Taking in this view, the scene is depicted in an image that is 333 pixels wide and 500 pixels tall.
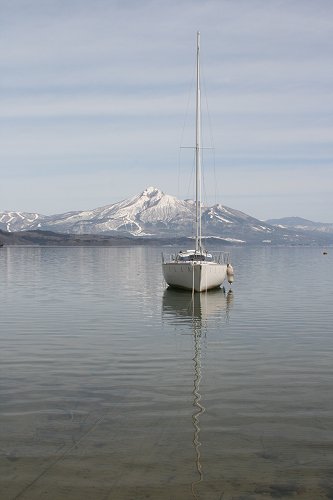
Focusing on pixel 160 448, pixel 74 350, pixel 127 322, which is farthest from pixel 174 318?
pixel 160 448

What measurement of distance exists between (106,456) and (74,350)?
13.3m

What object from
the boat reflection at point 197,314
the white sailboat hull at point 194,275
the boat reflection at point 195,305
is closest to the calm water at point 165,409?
the boat reflection at point 197,314

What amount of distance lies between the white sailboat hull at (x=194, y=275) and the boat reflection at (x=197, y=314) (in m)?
0.87

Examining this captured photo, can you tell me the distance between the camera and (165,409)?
1619 centimetres

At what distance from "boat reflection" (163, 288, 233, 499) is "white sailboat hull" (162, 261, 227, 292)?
2.84ft

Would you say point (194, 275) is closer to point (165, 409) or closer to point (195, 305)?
point (195, 305)

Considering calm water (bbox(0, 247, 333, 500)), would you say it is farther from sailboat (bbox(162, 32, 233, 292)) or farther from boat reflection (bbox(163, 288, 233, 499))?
sailboat (bbox(162, 32, 233, 292))

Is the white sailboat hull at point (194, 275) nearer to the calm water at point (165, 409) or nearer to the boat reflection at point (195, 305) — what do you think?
the boat reflection at point (195, 305)

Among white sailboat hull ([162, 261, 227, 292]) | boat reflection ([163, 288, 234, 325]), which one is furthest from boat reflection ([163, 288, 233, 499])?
white sailboat hull ([162, 261, 227, 292])

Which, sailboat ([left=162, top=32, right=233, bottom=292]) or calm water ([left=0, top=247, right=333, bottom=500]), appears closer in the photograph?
calm water ([left=0, top=247, right=333, bottom=500])

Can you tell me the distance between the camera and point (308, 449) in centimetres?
1296

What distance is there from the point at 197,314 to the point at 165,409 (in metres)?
24.5

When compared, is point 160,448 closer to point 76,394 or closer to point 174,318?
point 76,394

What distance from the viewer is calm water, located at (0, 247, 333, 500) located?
37.1ft
